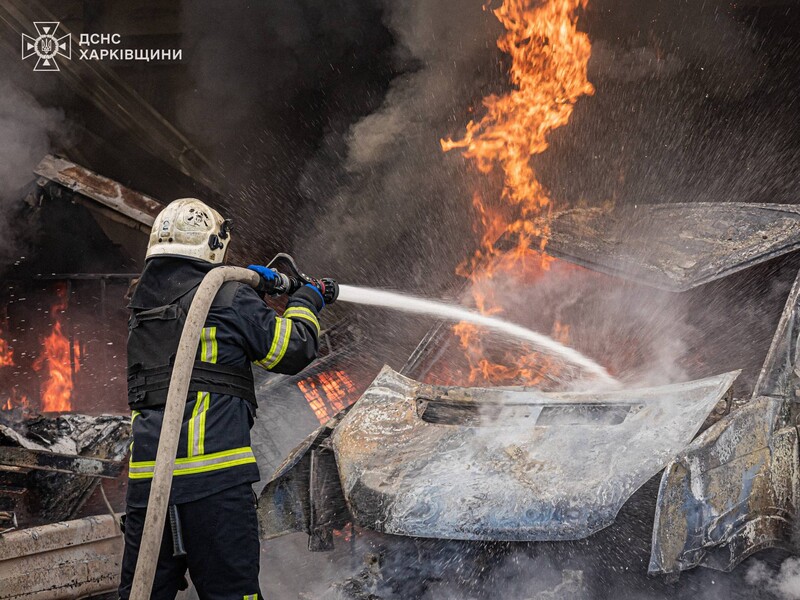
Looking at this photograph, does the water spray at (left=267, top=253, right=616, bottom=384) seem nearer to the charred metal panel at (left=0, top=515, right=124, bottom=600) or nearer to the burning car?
the burning car

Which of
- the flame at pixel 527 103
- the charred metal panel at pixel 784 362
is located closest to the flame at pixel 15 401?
the flame at pixel 527 103

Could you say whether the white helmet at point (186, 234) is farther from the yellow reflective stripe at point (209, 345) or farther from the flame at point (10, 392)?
the flame at point (10, 392)

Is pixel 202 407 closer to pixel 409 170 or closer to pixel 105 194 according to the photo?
pixel 105 194

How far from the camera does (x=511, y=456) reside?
2.65 metres

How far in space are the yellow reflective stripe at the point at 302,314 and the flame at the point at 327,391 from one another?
158cm

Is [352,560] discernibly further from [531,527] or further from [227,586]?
[531,527]

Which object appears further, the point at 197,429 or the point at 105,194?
the point at 105,194

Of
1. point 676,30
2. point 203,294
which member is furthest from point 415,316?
point 203,294

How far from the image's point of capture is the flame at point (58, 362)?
6574mm

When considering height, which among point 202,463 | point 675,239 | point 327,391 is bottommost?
point 202,463

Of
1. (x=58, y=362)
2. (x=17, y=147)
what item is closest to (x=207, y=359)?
(x=58, y=362)

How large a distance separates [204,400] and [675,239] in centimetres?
234

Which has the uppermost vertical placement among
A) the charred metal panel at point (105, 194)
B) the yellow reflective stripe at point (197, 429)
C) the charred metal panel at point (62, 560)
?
the charred metal panel at point (105, 194)

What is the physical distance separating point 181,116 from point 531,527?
6230 mm
